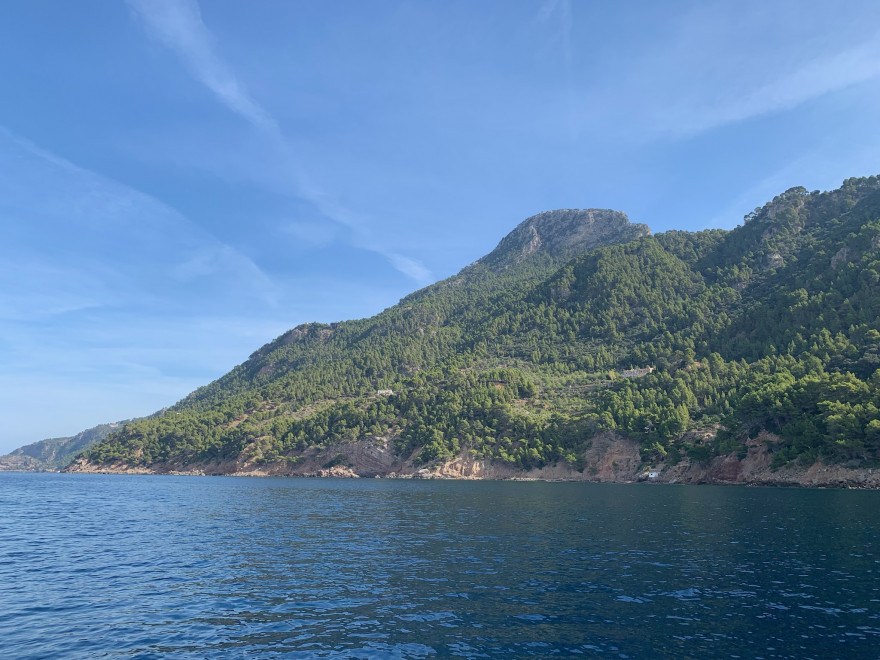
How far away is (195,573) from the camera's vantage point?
33.6 m

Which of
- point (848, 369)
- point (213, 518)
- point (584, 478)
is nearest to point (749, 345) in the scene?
point (848, 369)

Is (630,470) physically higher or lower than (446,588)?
lower

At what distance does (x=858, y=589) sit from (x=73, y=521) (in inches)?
2808

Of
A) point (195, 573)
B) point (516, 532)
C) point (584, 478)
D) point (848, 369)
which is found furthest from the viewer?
point (584, 478)

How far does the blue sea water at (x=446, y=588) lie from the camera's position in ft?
69.4

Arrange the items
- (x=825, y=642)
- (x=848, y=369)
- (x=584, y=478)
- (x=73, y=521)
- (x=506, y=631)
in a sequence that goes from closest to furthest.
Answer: (x=825, y=642) < (x=506, y=631) < (x=73, y=521) < (x=848, y=369) < (x=584, y=478)

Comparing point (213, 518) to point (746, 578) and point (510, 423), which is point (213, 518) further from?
point (510, 423)

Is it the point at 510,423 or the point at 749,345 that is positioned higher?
the point at 749,345

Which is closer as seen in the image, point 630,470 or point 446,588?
point 446,588

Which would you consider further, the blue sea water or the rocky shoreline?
the rocky shoreline

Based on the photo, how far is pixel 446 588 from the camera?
96.7ft

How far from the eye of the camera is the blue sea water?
21.1m

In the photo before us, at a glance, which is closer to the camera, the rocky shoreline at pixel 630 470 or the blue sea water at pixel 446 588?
the blue sea water at pixel 446 588

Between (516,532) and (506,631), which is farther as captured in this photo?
(516,532)
